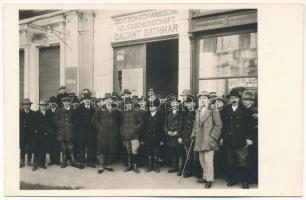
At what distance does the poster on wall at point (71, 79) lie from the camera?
511cm

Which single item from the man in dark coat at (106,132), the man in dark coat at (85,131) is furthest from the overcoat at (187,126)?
the man in dark coat at (85,131)

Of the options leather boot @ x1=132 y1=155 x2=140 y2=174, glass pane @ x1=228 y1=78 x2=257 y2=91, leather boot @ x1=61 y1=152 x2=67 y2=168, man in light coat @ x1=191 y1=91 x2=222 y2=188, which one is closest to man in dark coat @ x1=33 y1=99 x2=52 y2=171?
leather boot @ x1=61 y1=152 x2=67 y2=168

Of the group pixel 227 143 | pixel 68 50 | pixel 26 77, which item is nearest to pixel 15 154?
pixel 26 77

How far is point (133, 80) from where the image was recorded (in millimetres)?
5258

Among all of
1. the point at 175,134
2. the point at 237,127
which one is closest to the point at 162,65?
the point at 175,134

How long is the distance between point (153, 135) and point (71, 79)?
135 cm

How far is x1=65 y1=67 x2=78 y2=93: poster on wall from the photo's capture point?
5113mm

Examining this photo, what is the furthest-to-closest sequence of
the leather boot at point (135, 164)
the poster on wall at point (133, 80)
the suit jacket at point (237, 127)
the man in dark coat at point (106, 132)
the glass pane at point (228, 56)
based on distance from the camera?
the poster on wall at point (133, 80), the man in dark coat at point (106, 132), the leather boot at point (135, 164), the glass pane at point (228, 56), the suit jacket at point (237, 127)

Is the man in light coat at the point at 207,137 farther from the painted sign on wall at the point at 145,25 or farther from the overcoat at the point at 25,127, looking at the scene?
the overcoat at the point at 25,127

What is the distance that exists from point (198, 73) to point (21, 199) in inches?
96.8

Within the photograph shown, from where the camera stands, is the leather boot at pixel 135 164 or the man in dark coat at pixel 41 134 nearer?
the leather boot at pixel 135 164

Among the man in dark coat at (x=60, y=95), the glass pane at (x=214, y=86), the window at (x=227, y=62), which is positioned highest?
the window at (x=227, y=62)

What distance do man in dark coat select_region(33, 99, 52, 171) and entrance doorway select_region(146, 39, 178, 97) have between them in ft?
4.31

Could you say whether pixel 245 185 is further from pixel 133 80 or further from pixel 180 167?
pixel 133 80
